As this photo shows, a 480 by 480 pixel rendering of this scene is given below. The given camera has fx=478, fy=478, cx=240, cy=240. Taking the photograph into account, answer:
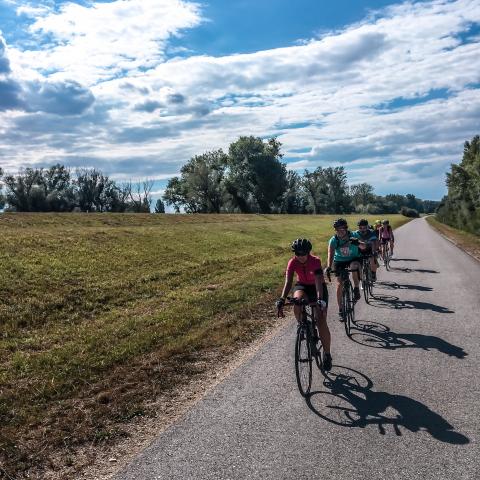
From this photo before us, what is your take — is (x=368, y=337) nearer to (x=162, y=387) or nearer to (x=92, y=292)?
(x=162, y=387)

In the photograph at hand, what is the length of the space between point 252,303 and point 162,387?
20.1 feet

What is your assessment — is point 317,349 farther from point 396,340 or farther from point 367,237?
point 367,237

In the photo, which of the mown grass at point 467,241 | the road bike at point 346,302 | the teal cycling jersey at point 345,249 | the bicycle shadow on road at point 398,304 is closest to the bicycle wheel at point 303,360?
the road bike at point 346,302

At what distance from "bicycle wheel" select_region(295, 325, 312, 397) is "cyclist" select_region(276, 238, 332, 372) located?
0.39 metres

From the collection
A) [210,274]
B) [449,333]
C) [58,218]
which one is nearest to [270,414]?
[449,333]

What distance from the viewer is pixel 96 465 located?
4.89m

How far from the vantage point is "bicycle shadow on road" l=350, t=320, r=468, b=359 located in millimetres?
8102

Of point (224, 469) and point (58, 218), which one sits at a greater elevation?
point (58, 218)

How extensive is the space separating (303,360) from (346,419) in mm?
1070

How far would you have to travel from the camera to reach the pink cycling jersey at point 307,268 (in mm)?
6965

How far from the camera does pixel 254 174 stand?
87875mm

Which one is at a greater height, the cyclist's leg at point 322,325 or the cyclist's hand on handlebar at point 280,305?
the cyclist's hand on handlebar at point 280,305

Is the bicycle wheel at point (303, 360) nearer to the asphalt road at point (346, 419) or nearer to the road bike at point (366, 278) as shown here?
the asphalt road at point (346, 419)

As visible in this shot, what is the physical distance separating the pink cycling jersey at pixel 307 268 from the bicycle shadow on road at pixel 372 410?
1.46 metres
